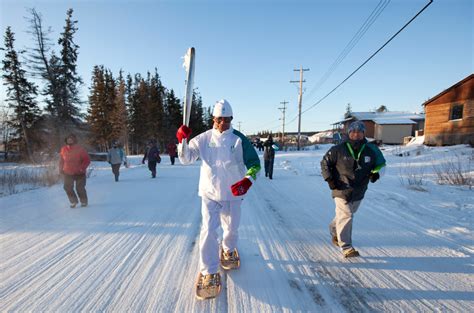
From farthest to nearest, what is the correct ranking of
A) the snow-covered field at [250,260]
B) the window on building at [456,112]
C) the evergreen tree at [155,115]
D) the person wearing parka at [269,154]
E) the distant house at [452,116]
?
the evergreen tree at [155,115] < the window on building at [456,112] < the distant house at [452,116] < the person wearing parka at [269,154] < the snow-covered field at [250,260]

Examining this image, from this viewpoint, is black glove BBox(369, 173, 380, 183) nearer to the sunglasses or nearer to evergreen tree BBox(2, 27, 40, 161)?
the sunglasses

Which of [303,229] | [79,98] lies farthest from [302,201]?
[79,98]

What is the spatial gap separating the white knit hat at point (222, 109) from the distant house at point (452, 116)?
23474mm

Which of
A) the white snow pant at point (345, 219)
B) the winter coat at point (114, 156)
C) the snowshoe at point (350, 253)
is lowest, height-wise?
the snowshoe at point (350, 253)

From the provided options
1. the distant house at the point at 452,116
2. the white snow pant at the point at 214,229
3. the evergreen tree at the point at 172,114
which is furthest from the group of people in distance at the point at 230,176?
the evergreen tree at the point at 172,114

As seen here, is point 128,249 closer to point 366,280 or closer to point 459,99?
point 366,280

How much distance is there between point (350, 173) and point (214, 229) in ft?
6.50

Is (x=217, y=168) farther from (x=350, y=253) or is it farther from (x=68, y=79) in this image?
(x=68, y=79)

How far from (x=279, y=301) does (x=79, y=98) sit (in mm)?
30557

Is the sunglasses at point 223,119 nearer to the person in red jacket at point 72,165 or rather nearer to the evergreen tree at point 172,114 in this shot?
the person in red jacket at point 72,165

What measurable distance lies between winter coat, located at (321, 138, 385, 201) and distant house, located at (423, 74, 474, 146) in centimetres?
2168

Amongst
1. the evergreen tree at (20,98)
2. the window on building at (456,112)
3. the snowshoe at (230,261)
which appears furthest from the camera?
the evergreen tree at (20,98)

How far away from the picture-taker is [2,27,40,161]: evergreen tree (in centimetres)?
2594

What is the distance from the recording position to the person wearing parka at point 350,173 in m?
3.20
